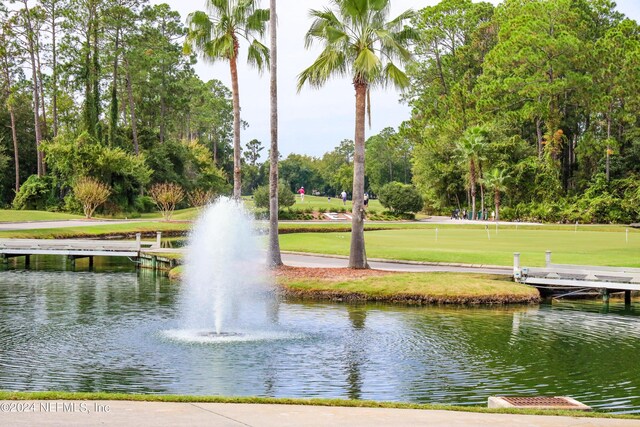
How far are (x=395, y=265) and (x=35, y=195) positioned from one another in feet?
163

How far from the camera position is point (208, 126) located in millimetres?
127875

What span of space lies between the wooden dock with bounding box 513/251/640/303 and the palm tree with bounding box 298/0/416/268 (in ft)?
21.1

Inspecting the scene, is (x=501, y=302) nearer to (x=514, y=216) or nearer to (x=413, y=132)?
(x=514, y=216)

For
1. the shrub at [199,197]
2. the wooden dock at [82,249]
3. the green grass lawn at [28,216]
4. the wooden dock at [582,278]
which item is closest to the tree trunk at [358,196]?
the wooden dock at [582,278]

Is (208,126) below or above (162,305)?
above

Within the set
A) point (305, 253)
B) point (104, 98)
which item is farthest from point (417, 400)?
point (104, 98)

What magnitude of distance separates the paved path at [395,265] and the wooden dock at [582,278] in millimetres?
1515

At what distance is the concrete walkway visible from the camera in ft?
28.3

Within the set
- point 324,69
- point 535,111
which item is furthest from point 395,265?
point 535,111

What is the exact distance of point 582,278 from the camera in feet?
88.1

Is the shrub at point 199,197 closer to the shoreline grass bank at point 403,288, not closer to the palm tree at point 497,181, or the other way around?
the palm tree at point 497,181

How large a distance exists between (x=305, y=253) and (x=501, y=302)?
14719 millimetres

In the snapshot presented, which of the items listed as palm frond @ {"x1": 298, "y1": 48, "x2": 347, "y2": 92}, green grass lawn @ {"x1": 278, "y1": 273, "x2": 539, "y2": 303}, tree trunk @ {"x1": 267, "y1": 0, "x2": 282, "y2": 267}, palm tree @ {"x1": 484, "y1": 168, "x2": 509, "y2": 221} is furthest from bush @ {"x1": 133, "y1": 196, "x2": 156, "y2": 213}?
green grass lawn @ {"x1": 278, "y1": 273, "x2": 539, "y2": 303}

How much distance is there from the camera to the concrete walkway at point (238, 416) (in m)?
8.63
